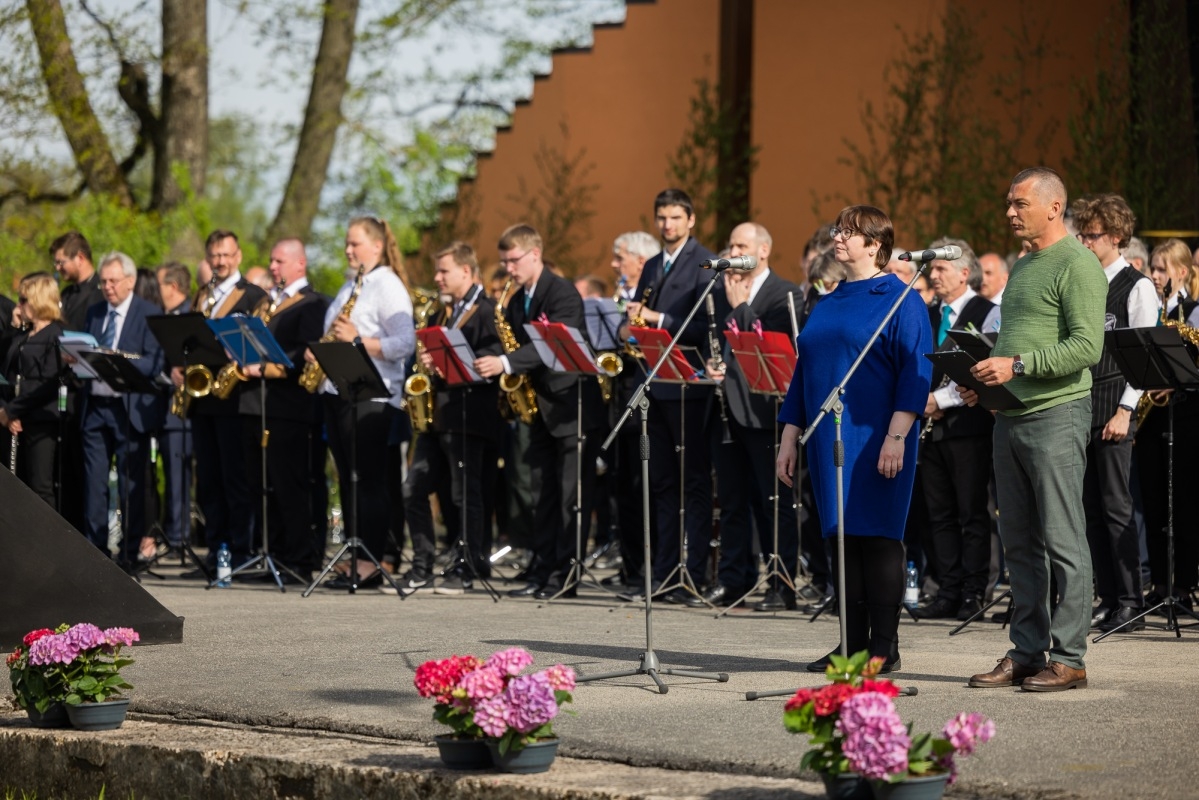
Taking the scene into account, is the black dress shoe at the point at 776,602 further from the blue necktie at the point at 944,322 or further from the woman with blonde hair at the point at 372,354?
the woman with blonde hair at the point at 372,354

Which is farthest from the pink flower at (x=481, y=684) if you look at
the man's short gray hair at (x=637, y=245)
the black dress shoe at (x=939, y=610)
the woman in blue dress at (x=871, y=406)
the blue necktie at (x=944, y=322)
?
the man's short gray hair at (x=637, y=245)

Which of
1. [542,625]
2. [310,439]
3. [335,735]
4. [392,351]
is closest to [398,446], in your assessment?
[310,439]

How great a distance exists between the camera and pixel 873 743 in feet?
14.5

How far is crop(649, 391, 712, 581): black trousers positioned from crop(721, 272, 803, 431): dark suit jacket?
0.39 meters

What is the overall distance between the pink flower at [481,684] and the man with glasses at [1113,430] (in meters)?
4.10

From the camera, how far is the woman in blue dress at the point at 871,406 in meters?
6.75

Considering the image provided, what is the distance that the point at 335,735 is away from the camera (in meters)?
5.88

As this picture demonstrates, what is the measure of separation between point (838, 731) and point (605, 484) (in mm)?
8586

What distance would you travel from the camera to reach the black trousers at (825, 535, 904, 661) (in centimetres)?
684

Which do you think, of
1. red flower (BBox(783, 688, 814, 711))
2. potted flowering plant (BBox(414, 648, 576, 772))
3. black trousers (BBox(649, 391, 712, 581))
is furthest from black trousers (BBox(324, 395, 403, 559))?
red flower (BBox(783, 688, 814, 711))

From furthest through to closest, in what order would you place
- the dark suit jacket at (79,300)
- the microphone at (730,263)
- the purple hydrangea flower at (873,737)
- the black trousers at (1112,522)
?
the dark suit jacket at (79,300)
the black trousers at (1112,522)
the microphone at (730,263)
the purple hydrangea flower at (873,737)

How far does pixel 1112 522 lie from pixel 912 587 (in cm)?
164

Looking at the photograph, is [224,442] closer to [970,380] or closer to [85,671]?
[85,671]

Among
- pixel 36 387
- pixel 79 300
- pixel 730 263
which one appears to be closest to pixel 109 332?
pixel 36 387
